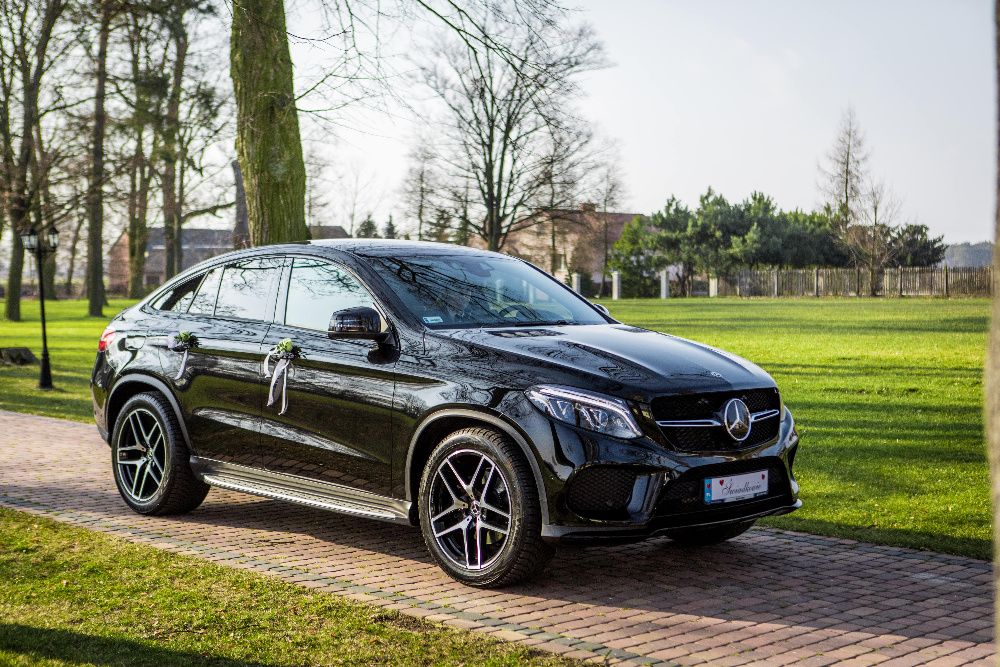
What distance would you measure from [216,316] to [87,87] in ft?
93.4

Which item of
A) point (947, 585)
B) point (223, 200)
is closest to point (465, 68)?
point (223, 200)

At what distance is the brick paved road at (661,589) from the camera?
5.09 m

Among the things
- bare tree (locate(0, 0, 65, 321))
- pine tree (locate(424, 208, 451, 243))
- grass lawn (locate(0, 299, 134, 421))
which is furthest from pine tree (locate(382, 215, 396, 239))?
bare tree (locate(0, 0, 65, 321))

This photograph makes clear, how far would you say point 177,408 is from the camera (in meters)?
7.82

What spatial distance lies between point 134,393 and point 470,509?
3.40 m

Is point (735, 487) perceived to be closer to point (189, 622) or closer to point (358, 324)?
point (358, 324)

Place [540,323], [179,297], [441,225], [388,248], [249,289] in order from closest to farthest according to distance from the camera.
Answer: [540,323] → [388,248] → [249,289] → [179,297] → [441,225]

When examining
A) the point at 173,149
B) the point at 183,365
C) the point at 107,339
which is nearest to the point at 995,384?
the point at 183,365

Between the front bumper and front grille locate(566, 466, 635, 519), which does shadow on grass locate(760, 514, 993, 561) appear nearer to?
the front bumper

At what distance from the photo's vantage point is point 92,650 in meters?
4.89

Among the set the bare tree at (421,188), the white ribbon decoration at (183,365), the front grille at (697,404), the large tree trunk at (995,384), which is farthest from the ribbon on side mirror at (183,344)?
the bare tree at (421,188)

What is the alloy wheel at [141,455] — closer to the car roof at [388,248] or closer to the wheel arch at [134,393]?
the wheel arch at [134,393]

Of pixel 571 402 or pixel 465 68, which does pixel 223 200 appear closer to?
pixel 465 68

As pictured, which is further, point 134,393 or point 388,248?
point 134,393
